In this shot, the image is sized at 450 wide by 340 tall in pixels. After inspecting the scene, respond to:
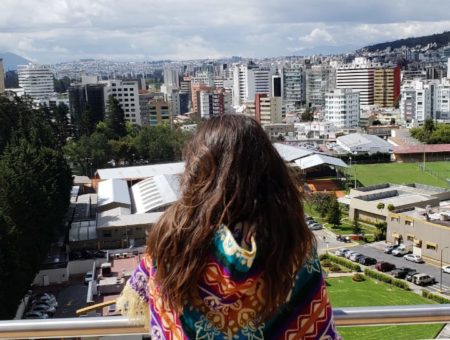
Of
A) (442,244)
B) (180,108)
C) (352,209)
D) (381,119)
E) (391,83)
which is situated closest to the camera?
(442,244)

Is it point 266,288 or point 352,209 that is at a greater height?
point 266,288

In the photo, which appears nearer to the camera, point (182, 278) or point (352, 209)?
point (182, 278)

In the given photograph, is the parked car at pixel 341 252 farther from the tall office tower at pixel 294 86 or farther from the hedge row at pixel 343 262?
the tall office tower at pixel 294 86

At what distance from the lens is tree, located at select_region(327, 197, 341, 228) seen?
11.5m

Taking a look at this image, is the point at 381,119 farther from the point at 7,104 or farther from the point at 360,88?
the point at 7,104

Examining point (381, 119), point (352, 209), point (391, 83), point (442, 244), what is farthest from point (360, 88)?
point (442, 244)

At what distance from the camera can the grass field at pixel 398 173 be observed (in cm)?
1636

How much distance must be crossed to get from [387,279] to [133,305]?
807cm

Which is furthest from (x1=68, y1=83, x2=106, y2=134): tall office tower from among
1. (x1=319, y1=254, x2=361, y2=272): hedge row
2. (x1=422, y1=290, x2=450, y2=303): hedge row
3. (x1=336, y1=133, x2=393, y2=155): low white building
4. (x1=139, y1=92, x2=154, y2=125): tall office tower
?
(x1=422, y1=290, x2=450, y2=303): hedge row

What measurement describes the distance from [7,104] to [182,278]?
46.5ft

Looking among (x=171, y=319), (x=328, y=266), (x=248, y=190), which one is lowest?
(x=328, y=266)

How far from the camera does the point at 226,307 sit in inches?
25.8

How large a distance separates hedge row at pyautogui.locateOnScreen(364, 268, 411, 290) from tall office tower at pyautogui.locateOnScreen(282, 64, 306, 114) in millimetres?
31382

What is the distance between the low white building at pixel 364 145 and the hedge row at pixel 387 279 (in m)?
12.2
